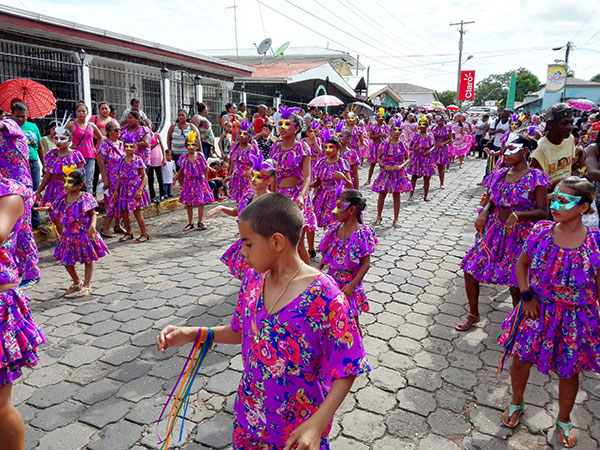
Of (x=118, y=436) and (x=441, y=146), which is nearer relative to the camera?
(x=118, y=436)

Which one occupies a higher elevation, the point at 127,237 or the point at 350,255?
the point at 350,255

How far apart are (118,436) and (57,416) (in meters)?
0.53

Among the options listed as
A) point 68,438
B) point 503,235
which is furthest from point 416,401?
point 68,438

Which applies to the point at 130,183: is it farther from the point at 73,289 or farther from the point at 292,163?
the point at 292,163

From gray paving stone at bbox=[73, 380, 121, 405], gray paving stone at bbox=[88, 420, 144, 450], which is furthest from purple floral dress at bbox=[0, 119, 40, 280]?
gray paving stone at bbox=[88, 420, 144, 450]

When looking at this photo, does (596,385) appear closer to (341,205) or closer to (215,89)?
(341,205)

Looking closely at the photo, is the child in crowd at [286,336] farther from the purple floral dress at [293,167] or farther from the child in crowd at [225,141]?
the child in crowd at [225,141]

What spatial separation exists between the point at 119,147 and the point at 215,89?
10.3 metres

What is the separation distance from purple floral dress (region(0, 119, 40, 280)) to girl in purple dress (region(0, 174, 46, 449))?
239 cm

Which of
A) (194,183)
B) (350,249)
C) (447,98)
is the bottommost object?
(350,249)

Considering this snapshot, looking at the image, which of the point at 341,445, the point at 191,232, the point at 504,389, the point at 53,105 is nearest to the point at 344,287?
the point at 341,445

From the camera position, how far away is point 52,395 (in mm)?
3402

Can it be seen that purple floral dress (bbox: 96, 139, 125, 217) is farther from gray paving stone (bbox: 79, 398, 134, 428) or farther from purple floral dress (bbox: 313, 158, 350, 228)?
gray paving stone (bbox: 79, 398, 134, 428)

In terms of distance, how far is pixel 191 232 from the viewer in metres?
8.22
